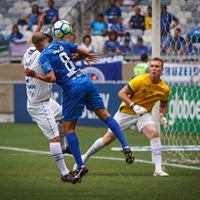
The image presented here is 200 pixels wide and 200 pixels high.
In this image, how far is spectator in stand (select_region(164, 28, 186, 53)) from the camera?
45.0ft

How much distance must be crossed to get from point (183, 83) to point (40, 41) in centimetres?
784

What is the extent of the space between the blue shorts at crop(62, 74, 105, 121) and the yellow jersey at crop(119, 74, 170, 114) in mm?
1453

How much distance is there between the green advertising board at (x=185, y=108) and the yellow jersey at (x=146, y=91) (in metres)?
5.39

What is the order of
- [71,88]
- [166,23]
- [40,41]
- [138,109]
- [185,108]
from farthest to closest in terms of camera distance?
1. [185,108]
2. [166,23]
3. [138,109]
4. [40,41]
5. [71,88]

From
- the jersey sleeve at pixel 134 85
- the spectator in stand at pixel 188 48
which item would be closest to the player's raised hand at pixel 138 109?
the jersey sleeve at pixel 134 85

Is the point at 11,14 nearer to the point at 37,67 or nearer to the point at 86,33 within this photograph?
the point at 86,33

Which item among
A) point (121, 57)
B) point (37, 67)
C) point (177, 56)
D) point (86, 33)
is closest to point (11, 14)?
point (86, 33)

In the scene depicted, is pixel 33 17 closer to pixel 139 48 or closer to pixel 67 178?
pixel 139 48

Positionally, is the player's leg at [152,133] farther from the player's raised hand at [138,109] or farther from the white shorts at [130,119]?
the player's raised hand at [138,109]

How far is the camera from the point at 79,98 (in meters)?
9.34

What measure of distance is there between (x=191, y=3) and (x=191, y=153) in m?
3.04

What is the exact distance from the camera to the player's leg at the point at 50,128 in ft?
32.3

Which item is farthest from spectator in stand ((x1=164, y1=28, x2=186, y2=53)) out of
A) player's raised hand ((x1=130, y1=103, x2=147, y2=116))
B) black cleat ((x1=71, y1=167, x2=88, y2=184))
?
black cleat ((x1=71, y1=167, x2=88, y2=184))

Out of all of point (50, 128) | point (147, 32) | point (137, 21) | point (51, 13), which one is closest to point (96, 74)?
point (147, 32)
